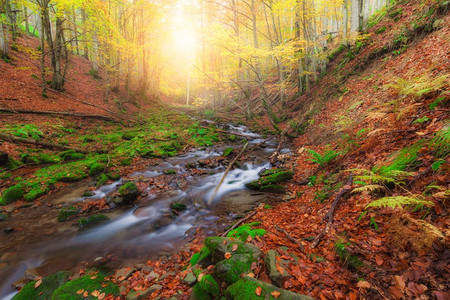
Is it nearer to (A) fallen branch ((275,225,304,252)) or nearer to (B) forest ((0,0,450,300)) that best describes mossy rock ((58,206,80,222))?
(B) forest ((0,0,450,300))

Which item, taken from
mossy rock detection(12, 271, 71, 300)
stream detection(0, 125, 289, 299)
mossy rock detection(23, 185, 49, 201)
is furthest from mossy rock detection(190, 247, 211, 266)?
mossy rock detection(23, 185, 49, 201)

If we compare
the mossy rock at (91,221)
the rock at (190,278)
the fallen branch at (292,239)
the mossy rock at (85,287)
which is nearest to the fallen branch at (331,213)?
the fallen branch at (292,239)

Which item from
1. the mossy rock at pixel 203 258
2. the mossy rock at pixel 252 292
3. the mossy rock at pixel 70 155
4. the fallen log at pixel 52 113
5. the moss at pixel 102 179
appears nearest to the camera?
the mossy rock at pixel 252 292

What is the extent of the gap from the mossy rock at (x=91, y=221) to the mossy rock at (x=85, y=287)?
232cm

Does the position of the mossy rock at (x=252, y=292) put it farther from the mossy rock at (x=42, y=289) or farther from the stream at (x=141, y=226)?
the mossy rock at (x=42, y=289)

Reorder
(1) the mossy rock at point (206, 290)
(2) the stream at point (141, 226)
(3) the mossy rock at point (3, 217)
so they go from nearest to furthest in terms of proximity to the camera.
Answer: (1) the mossy rock at point (206, 290) → (2) the stream at point (141, 226) → (3) the mossy rock at point (3, 217)

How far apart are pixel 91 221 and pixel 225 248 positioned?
446 centimetres

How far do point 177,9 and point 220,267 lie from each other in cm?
2237

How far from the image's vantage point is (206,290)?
259cm

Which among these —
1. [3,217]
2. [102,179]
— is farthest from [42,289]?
[102,179]

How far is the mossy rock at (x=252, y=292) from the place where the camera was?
81.3 inches

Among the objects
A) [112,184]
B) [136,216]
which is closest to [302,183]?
[136,216]

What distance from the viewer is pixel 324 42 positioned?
16.9m

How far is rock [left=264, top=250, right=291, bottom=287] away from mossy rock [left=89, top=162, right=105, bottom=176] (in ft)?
25.4
